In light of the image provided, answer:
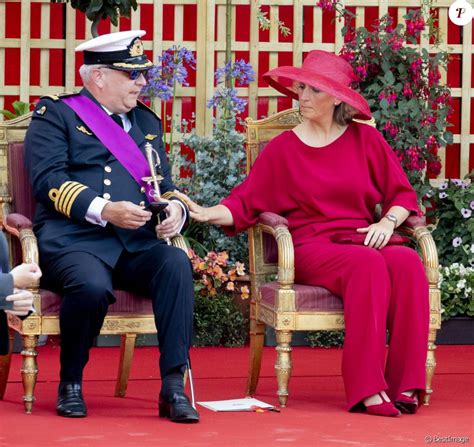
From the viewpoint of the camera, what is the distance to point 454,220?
315 inches

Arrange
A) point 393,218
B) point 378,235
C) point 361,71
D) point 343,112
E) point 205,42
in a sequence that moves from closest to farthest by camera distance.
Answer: point 378,235 → point 393,218 → point 343,112 → point 361,71 → point 205,42

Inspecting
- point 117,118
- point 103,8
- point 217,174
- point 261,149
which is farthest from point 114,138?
point 217,174

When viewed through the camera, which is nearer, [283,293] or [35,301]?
[35,301]

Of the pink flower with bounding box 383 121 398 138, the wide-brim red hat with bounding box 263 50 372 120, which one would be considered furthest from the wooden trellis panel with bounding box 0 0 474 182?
the wide-brim red hat with bounding box 263 50 372 120

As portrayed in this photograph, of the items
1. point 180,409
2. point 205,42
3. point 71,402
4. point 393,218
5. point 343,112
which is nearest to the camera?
point 180,409

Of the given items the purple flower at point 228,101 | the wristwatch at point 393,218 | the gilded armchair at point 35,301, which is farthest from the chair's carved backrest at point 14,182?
the purple flower at point 228,101

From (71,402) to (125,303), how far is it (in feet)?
1.41

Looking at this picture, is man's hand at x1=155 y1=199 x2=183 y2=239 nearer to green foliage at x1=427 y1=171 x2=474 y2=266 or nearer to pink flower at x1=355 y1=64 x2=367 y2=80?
pink flower at x1=355 y1=64 x2=367 y2=80

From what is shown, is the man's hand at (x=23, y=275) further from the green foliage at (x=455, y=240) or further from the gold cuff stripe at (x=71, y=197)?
the green foliage at (x=455, y=240)

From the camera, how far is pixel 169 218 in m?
5.59

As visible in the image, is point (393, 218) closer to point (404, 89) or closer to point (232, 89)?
point (404, 89)

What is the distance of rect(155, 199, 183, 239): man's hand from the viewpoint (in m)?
5.60

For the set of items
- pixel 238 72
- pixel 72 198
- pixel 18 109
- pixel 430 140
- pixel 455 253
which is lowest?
pixel 455 253

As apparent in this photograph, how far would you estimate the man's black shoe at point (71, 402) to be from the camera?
17.6 ft
